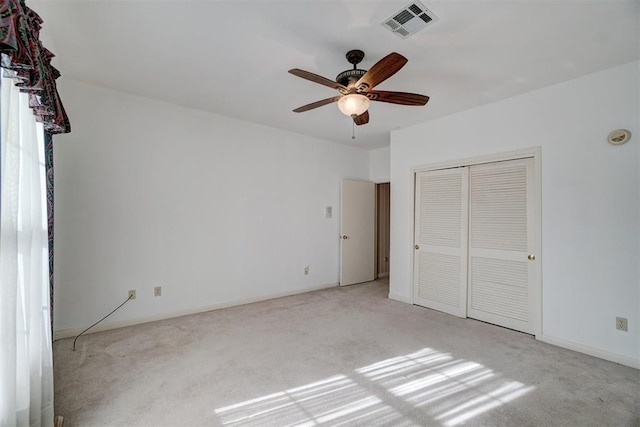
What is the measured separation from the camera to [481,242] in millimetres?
3654

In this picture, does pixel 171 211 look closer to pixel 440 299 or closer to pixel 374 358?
pixel 374 358

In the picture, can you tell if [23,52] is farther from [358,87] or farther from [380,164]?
[380,164]

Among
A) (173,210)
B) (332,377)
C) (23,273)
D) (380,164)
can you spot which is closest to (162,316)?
(173,210)

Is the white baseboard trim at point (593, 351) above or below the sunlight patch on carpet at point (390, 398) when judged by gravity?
above

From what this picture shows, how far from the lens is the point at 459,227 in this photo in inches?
152

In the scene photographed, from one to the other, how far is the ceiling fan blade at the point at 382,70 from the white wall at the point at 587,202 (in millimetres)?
2135

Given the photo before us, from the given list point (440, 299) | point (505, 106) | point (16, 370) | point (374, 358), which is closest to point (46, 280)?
point (16, 370)

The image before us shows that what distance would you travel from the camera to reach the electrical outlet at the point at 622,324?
2.59m

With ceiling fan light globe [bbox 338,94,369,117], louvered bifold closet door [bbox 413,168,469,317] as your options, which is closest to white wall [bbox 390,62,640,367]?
louvered bifold closet door [bbox 413,168,469,317]

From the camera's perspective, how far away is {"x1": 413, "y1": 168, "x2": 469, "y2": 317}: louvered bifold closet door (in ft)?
12.5

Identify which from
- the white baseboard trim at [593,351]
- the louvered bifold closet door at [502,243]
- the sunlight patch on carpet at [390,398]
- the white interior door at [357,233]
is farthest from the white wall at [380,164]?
the sunlight patch on carpet at [390,398]

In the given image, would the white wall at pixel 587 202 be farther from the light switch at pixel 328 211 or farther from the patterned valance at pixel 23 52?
the patterned valance at pixel 23 52

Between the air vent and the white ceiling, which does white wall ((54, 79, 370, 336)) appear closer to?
the white ceiling

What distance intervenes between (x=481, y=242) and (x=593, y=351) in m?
1.42
